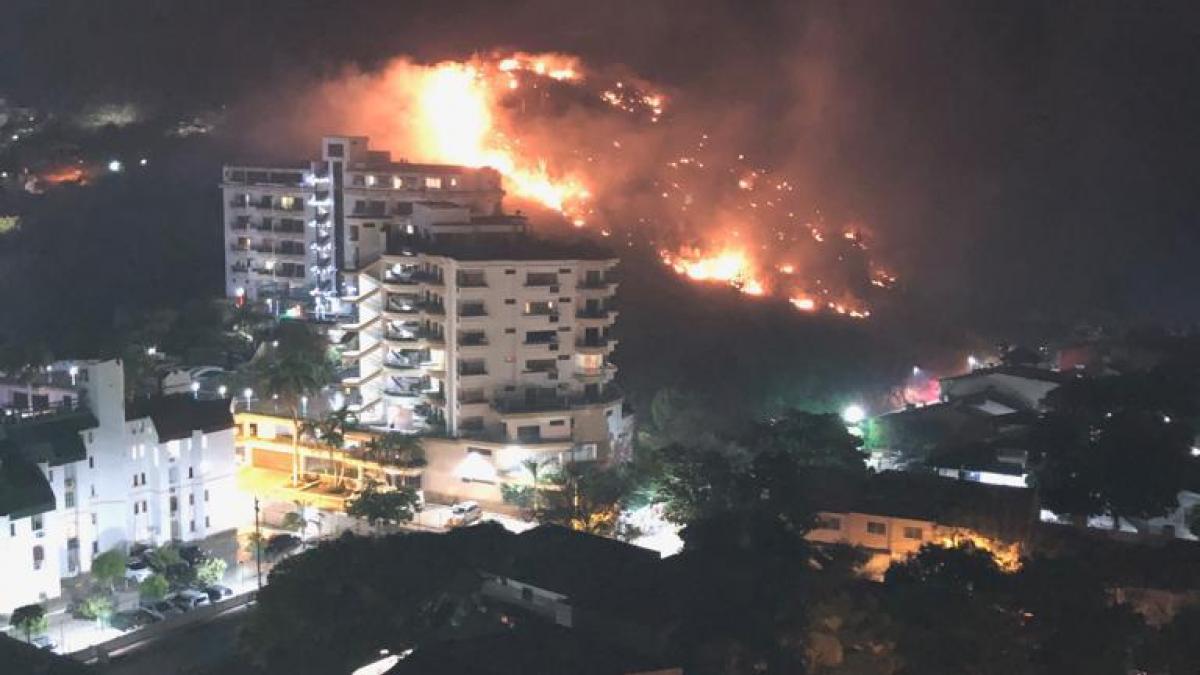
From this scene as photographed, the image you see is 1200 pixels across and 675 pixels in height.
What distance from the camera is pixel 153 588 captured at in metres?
24.1

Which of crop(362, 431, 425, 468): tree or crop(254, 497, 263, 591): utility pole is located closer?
crop(254, 497, 263, 591): utility pole

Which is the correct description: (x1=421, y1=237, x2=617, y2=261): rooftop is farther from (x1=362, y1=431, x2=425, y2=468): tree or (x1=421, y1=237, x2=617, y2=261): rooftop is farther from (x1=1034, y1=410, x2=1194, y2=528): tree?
(x1=1034, y1=410, x2=1194, y2=528): tree

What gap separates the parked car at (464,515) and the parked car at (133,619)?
722 cm

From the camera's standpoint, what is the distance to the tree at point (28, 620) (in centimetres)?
2219

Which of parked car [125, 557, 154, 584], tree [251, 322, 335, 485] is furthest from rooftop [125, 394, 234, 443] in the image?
parked car [125, 557, 154, 584]

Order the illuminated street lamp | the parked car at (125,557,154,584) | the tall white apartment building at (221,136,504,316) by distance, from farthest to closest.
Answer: the tall white apartment building at (221,136,504,316), the illuminated street lamp, the parked car at (125,557,154,584)

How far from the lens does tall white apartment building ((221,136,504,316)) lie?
3819 cm

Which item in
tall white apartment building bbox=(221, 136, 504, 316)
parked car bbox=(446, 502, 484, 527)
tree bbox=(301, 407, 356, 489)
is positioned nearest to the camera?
parked car bbox=(446, 502, 484, 527)

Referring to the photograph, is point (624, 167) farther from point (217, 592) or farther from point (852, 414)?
point (217, 592)

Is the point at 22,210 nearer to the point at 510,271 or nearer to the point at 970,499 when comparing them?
the point at 510,271

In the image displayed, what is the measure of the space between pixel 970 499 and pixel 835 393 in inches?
644

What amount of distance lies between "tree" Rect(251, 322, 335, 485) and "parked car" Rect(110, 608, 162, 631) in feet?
25.3

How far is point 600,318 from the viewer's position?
32.7 m

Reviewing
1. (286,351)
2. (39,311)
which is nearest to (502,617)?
(286,351)
